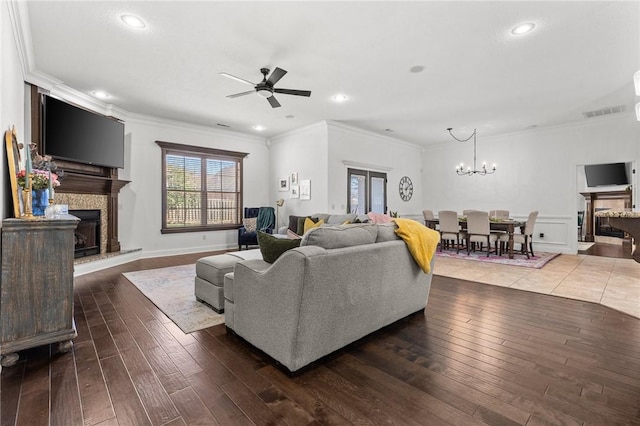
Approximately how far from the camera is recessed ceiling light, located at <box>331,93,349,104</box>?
16.7 ft

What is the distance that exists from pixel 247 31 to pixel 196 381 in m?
3.30

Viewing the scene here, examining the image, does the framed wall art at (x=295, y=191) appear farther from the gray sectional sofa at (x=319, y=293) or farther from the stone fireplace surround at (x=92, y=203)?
the gray sectional sofa at (x=319, y=293)

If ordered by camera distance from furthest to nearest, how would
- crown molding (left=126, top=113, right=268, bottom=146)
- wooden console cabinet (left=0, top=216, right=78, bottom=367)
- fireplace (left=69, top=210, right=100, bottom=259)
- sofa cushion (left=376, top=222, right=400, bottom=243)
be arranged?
crown molding (left=126, top=113, right=268, bottom=146) < fireplace (left=69, top=210, right=100, bottom=259) < sofa cushion (left=376, top=222, right=400, bottom=243) < wooden console cabinet (left=0, top=216, right=78, bottom=367)

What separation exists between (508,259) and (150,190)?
301 inches

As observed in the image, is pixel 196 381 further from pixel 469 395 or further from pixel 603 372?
pixel 603 372

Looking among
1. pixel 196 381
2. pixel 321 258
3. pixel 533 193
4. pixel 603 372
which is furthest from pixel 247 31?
pixel 533 193

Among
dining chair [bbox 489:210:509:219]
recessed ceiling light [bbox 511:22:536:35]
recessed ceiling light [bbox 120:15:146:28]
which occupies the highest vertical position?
recessed ceiling light [bbox 120:15:146:28]

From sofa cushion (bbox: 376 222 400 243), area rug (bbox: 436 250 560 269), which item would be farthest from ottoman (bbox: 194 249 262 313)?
area rug (bbox: 436 250 560 269)

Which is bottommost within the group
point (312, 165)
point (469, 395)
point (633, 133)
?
point (469, 395)

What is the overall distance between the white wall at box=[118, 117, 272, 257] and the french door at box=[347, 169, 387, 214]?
335 cm

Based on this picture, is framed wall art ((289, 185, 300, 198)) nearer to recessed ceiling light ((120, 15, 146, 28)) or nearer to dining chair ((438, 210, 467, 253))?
dining chair ((438, 210, 467, 253))

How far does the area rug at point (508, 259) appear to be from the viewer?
18.3 feet

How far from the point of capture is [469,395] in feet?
5.77

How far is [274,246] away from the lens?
7.44ft
